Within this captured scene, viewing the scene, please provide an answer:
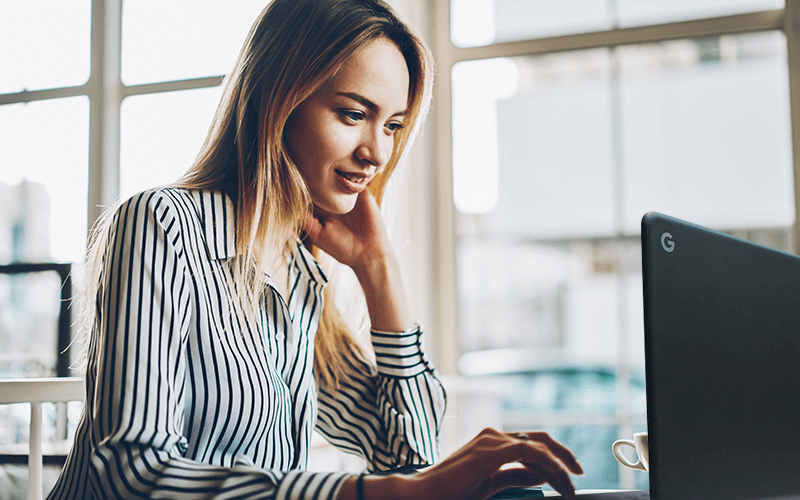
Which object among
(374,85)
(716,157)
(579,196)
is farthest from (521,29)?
(374,85)

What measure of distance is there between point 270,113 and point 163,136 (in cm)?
257

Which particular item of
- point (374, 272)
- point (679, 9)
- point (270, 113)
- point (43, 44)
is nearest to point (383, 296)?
point (374, 272)

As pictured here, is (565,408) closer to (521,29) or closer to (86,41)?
(521,29)

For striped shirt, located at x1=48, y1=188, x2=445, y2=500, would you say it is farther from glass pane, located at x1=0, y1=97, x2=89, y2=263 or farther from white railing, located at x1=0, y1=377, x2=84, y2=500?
glass pane, located at x1=0, y1=97, x2=89, y2=263

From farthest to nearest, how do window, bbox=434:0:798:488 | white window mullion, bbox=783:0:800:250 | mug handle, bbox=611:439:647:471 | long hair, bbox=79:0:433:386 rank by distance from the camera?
1. window, bbox=434:0:798:488
2. white window mullion, bbox=783:0:800:250
3. long hair, bbox=79:0:433:386
4. mug handle, bbox=611:439:647:471

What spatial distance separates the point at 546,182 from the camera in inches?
109

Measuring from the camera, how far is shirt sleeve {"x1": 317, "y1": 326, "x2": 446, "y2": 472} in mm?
1040

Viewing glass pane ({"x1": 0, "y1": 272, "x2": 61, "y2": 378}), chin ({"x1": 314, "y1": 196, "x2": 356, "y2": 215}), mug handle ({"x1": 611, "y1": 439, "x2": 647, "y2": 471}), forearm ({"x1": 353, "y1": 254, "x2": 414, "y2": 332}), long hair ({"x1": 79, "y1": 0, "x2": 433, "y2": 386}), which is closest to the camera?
mug handle ({"x1": 611, "y1": 439, "x2": 647, "y2": 471})

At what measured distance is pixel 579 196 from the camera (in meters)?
2.74

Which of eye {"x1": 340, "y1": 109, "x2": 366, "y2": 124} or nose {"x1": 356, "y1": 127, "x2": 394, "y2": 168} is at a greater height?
eye {"x1": 340, "y1": 109, "x2": 366, "y2": 124}

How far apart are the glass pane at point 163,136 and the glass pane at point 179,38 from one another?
11 cm

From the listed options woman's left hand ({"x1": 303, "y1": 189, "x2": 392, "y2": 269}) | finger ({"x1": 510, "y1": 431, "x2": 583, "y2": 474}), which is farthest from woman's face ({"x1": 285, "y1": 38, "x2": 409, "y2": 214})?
finger ({"x1": 510, "y1": 431, "x2": 583, "y2": 474})

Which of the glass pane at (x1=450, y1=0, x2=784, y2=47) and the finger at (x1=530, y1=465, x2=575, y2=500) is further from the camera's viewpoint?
the glass pane at (x1=450, y1=0, x2=784, y2=47)

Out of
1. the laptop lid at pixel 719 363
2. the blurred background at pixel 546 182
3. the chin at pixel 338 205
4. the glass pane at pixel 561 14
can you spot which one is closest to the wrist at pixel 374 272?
the chin at pixel 338 205
